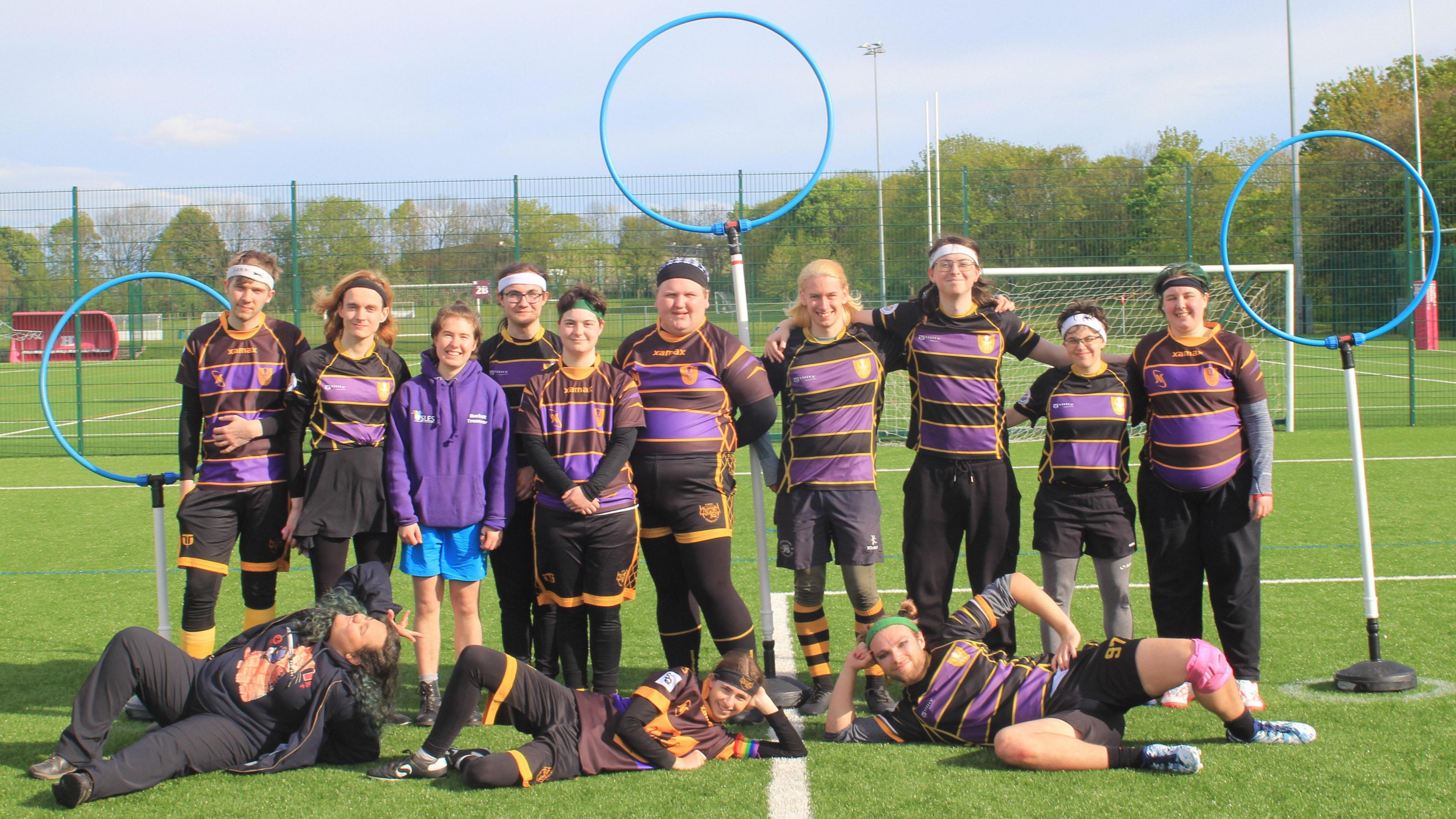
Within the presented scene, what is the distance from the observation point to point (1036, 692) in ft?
11.9

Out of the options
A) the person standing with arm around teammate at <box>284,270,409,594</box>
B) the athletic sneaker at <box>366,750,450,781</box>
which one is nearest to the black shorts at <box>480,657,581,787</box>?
the athletic sneaker at <box>366,750,450,781</box>

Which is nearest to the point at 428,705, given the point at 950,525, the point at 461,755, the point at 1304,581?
the point at 461,755

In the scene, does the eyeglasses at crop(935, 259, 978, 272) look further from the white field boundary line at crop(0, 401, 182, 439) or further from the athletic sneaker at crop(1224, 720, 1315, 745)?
the white field boundary line at crop(0, 401, 182, 439)

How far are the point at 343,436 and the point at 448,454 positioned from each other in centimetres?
46

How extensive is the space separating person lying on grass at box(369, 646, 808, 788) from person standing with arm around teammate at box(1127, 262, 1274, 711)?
1.72 metres

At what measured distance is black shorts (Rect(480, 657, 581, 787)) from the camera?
3.38 meters

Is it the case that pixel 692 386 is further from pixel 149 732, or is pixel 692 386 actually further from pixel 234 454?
pixel 149 732

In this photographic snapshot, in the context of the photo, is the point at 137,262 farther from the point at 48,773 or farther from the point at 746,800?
the point at 746,800

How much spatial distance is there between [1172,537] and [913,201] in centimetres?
972

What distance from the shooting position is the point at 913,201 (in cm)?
1318

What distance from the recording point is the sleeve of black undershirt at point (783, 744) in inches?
140

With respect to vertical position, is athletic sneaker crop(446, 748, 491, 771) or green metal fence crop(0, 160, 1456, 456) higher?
green metal fence crop(0, 160, 1456, 456)

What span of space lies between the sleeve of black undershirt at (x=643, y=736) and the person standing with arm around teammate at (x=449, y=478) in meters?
0.83

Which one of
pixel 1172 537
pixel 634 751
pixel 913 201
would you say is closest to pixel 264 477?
pixel 634 751
